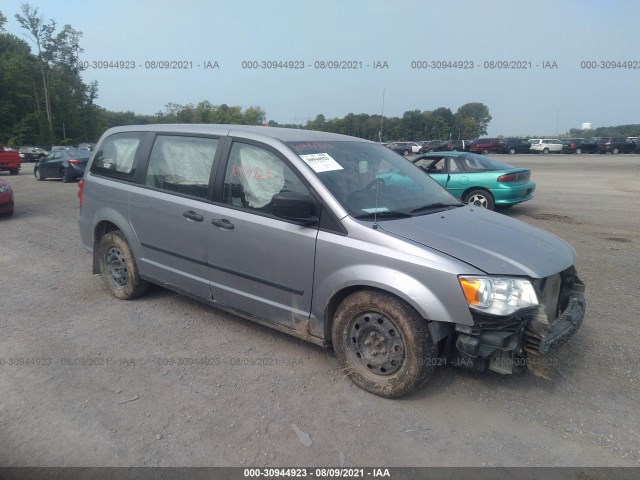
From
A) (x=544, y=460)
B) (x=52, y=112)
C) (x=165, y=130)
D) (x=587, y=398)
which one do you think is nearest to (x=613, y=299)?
(x=587, y=398)

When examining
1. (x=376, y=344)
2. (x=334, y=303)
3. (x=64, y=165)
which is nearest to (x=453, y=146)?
(x=64, y=165)

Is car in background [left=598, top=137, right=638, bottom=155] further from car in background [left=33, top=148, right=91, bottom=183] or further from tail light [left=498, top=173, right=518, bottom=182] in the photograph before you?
car in background [left=33, top=148, right=91, bottom=183]

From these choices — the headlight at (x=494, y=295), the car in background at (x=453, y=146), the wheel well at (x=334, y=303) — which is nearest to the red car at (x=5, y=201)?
the wheel well at (x=334, y=303)

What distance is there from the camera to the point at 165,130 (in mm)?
4711

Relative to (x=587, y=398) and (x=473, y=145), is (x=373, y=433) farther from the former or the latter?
(x=473, y=145)

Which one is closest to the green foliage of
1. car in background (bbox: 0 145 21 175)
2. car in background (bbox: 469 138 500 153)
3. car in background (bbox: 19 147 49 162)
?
car in background (bbox: 19 147 49 162)

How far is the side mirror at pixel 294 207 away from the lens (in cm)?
337

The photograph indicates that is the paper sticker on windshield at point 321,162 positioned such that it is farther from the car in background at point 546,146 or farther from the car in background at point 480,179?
the car in background at point 546,146

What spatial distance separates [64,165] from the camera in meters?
19.3

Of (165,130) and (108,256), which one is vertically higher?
(165,130)

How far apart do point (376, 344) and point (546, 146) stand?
51114 mm

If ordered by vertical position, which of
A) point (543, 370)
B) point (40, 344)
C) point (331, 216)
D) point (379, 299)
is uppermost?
point (331, 216)

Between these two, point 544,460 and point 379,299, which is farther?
point 379,299

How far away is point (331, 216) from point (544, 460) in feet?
6.53
